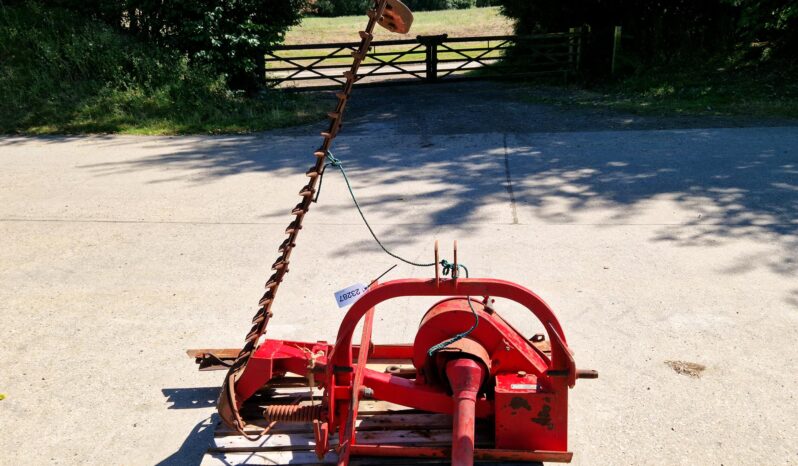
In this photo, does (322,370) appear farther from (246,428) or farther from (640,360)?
(640,360)

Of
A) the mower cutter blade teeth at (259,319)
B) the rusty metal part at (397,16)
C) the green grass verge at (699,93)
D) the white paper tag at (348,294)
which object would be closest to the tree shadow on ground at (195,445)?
the mower cutter blade teeth at (259,319)

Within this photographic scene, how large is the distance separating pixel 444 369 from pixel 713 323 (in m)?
2.36

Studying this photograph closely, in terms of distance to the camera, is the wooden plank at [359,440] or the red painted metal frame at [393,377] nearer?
the red painted metal frame at [393,377]

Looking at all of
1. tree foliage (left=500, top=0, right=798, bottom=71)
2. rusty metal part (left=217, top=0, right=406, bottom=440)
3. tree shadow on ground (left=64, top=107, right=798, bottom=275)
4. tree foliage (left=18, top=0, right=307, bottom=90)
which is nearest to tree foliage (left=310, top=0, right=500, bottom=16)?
tree foliage (left=500, top=0, right=798, bottom=71)

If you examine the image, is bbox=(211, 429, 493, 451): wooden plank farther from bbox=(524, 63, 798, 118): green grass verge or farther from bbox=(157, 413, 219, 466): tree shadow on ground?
bbox=(524, 63, 798, 118): green grass verge

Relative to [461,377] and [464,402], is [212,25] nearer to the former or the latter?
[461,377]

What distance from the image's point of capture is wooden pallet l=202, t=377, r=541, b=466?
3.44m

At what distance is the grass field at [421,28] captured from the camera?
1186 inches

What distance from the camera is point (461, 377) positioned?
325 cm

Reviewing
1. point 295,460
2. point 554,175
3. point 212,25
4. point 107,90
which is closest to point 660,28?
point 554,175

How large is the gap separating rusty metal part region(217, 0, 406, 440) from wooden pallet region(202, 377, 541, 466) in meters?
0.14

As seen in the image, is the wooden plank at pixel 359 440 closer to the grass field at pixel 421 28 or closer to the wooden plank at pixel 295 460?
the wooden plank at pixel 295 460

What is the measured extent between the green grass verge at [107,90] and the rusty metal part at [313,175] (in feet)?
28.6

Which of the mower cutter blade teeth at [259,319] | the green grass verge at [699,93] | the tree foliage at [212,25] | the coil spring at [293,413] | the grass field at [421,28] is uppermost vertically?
the tree foliage at [212,25]
